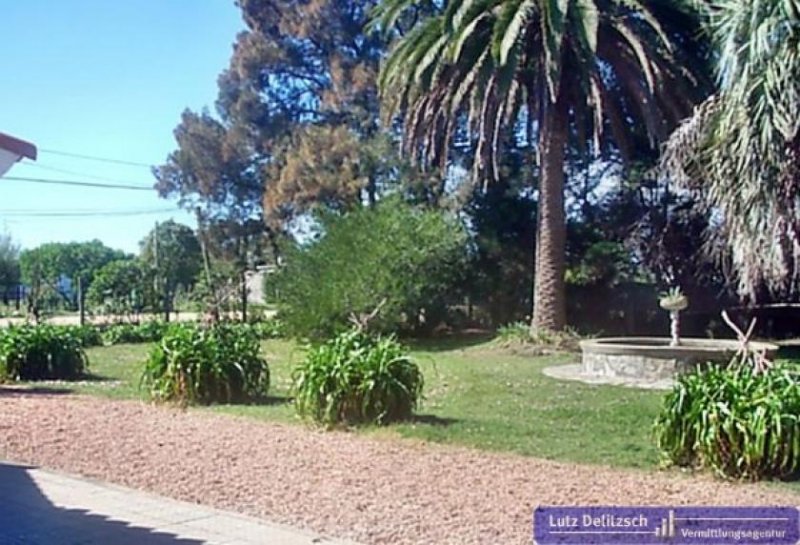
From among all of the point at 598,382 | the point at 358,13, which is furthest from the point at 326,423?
the point at 358,13

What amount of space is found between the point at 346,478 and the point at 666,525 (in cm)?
244

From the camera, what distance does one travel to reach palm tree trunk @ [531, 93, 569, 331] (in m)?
19.2

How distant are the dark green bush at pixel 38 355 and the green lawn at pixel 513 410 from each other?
1.78 ft

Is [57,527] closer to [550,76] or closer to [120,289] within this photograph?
[550,76]

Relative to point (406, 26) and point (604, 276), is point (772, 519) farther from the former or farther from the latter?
point (406, 26)

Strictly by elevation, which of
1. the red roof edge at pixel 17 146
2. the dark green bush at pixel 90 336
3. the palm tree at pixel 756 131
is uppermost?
the palm tree at pixel 756 131

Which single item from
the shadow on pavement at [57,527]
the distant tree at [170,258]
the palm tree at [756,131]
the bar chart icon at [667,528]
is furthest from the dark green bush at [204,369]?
the distant tree at [170,258]

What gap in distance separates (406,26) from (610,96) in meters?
10.8

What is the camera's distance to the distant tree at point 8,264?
35.7m

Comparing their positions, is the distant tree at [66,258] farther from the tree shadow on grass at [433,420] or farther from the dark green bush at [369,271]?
the tree shadow on grass at [433,420]

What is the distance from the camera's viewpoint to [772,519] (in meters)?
5.41

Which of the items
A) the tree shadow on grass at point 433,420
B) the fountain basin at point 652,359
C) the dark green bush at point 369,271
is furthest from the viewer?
the dark green bush at point 369,271

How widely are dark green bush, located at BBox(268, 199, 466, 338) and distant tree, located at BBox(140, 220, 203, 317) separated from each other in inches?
231

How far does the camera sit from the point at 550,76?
17.3 m
